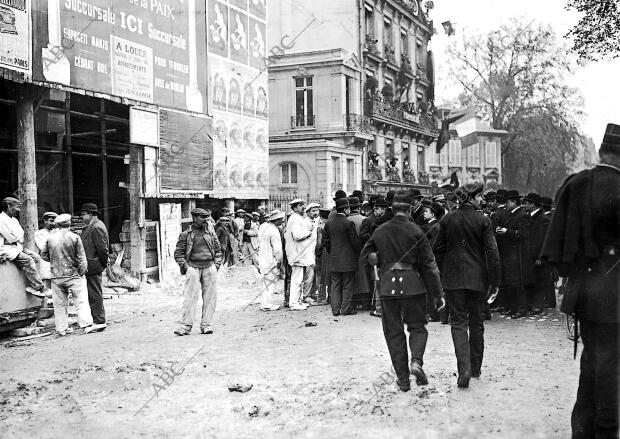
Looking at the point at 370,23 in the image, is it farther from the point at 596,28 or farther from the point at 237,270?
the point at 596,28

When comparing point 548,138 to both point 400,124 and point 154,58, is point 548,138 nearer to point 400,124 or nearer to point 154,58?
point 400,124

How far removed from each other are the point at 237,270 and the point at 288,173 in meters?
11.4

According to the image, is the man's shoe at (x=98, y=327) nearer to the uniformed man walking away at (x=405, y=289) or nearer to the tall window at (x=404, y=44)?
the uniformed man walking away at (x=405, y=289)

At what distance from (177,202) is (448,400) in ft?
41.9

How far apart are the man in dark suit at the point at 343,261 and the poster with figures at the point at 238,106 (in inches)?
307

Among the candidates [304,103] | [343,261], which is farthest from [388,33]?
[343,261]

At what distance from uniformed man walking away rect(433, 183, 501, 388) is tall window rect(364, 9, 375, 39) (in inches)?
1170

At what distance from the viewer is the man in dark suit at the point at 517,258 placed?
34.9 ft

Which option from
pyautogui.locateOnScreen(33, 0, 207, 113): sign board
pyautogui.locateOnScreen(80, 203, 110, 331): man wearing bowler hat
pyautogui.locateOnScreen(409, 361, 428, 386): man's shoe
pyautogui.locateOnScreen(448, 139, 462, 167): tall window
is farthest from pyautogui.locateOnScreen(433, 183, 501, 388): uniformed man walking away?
pyautogui.locateOnScreen(448, 139, 462, 167): tall window

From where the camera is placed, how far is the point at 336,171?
30469 millimetres

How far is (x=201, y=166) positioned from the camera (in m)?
18.1

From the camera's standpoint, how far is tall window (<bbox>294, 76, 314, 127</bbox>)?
32.9m

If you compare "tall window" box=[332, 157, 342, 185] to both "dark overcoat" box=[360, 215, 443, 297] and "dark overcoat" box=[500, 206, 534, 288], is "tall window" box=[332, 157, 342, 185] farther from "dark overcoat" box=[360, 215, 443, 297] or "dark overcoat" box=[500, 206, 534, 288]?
"dark overcoat" box=[360, 215, 443, 297]

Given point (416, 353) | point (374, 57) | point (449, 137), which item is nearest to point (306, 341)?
point (416, 353)
